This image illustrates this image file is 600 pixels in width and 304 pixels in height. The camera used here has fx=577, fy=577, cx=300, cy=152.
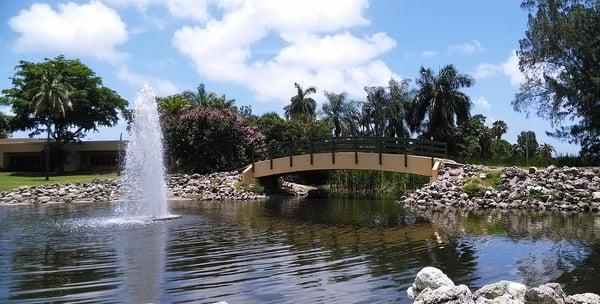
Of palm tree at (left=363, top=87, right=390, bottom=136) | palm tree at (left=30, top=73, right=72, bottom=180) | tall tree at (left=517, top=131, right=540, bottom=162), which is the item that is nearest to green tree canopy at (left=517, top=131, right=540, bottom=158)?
tall tree at (left=517, top=131, right=540, bottom=162)

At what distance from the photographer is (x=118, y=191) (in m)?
36.4

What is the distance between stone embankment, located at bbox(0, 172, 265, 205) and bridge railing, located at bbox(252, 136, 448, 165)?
3.45m

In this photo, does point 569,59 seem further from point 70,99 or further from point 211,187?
point 70,99

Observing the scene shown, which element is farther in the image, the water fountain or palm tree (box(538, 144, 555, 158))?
palm tree (box(538, 144, 555, 158))

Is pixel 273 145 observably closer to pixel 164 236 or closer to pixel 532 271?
pixel 164 236

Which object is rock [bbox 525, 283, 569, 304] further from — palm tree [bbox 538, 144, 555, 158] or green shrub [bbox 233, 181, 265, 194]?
palm tree [bbox 538, 144, 555, 158]

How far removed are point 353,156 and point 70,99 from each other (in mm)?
35952

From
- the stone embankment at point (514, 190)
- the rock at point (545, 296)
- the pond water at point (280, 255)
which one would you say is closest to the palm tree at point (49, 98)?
the pond water at point (280, 255)

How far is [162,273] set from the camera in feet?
39.5

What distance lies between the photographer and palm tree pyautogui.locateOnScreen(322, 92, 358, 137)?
66125 millimetres

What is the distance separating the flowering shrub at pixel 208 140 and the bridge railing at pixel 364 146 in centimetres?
270

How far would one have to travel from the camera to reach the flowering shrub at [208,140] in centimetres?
4281

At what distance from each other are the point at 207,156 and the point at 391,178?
45.1 feet

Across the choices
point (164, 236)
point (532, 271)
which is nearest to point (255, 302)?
point (532, 271)
